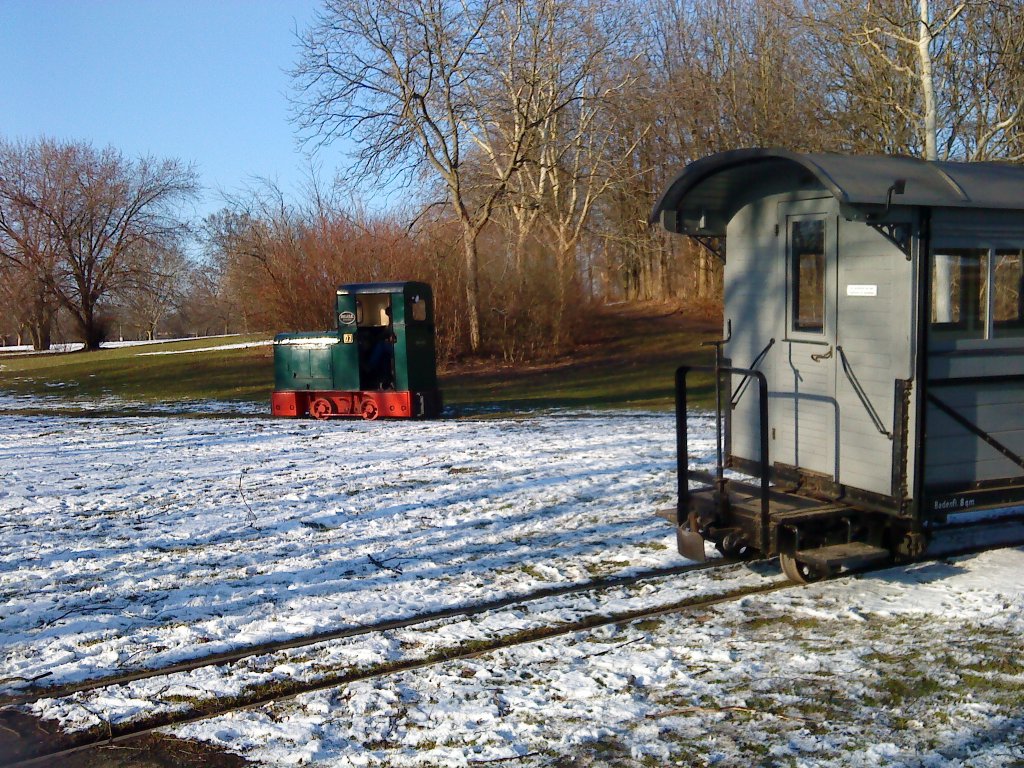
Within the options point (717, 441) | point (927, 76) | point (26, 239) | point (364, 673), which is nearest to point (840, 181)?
point (717, 441)

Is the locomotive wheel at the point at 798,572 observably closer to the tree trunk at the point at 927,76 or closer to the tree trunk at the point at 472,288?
the tree trunk at the point at 927,76

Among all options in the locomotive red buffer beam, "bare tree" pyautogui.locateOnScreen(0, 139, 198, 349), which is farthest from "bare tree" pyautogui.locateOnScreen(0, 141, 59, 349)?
the locomotive red buffer beam

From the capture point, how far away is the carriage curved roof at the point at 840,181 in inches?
243

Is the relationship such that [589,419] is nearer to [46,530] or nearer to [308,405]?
[308,405]

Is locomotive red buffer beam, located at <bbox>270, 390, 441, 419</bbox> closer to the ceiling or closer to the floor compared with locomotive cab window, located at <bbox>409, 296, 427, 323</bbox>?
closer to the floor

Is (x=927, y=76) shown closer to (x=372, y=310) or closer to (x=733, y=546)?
(x=372, y=310)

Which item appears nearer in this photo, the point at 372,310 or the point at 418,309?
the point at 418,309

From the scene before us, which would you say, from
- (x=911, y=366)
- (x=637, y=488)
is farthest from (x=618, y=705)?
(x=637, y=488)

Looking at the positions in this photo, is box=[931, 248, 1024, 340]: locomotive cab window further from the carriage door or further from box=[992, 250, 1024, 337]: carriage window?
the carriage door

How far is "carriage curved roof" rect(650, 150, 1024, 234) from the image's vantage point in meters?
6.18

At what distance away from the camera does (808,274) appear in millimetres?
7113

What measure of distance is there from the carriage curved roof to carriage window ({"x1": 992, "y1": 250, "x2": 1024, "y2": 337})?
0.44 m

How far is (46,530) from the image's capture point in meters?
8.77

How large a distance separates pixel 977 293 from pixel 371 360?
13.3m
